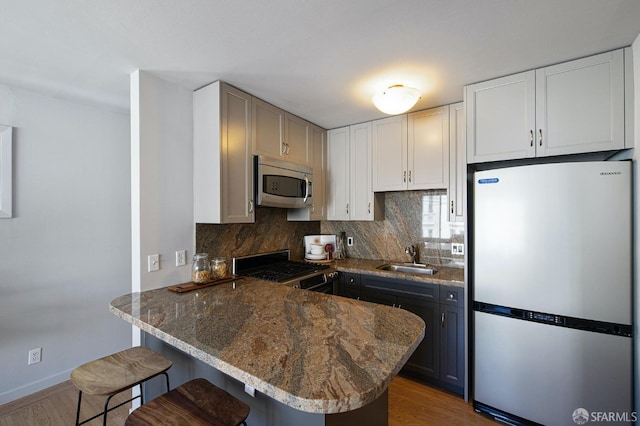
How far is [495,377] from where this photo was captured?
1.90m

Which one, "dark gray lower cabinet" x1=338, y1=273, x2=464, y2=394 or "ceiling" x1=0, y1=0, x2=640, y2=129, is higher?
"ceiling" x1=0, y1=0, x2=640, y2=129

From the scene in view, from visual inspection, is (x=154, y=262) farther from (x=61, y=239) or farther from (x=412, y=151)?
(x=412, y=151)

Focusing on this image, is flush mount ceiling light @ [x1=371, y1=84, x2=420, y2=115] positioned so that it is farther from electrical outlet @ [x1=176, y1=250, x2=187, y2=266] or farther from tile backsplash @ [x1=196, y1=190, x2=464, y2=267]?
electrical outlet @ [x1=176, y1=250, x2=187, y2=266]

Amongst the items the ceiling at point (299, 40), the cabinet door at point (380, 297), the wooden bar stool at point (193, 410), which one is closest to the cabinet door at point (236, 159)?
the ceiling at point (299, 40)

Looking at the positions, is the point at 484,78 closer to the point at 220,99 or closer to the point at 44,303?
the point at 220,99

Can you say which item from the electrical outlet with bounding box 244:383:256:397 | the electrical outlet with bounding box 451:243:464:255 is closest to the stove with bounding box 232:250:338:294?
the electrical outlet with bounding box 244:383:256:397

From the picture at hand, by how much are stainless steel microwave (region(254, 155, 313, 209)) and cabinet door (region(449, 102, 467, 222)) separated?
1.32m

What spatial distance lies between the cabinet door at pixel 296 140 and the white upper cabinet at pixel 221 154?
471 mm

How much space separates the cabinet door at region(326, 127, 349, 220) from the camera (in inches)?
123

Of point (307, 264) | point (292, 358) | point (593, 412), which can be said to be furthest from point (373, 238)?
point (292, 358)

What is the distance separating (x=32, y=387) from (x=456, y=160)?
12.8ft

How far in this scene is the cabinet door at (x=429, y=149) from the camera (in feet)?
8.21

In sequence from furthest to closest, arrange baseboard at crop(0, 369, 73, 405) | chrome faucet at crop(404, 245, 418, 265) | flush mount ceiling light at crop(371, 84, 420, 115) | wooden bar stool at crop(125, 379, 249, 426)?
chrome faucet at crop(404, 245, 418, 265) → baseboard at crop(0, 369, 73, 405) → flush mount ceiling light at crop(371, 84, 420, 115) → wooden bar stool at crop(125, 379, 249, 426)

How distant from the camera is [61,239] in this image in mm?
2355
